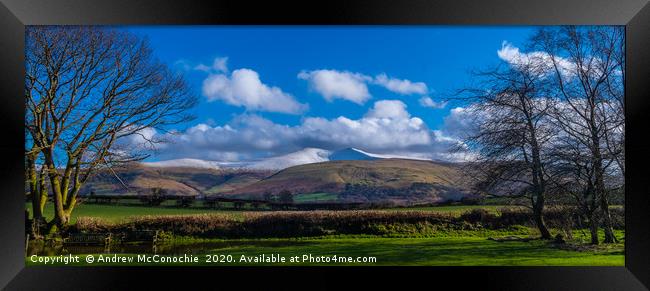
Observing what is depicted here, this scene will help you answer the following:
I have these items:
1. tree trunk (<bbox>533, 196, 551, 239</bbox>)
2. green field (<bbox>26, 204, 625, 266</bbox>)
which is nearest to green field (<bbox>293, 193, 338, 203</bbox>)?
green field (<bbox>26, 204, 625, 266</bbox>)

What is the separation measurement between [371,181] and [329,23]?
332 centimetres

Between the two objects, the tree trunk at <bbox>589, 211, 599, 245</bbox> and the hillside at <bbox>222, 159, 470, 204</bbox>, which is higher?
the hillside at <bbox>222, 159, 470, 204</bbox>

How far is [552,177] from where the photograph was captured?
24.3ft

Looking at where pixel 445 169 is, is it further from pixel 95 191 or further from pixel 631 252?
pixel 95 191

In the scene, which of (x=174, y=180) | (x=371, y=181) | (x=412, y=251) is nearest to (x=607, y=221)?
(x=412, y=251)

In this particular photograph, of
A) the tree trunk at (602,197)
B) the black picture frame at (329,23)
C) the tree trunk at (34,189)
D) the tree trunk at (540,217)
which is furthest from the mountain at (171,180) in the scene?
the tree trunk at (602,197)

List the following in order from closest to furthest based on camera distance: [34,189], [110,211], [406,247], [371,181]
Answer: [34,189]
[110,211]
[406,247]
[371,181]

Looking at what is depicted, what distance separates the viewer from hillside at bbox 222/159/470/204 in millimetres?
7758

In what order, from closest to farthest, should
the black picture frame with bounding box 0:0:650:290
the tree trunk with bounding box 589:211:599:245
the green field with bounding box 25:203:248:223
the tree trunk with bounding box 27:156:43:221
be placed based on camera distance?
the black picture frame with bounding box 0:0:650:290 → the tree trunk with bounding box 27:156:43:221 → the tree trunk with bounding box 589:211:599:245 → the green field with bounding box 25:203:248:223

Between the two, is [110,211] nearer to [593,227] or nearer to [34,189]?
[34,189]

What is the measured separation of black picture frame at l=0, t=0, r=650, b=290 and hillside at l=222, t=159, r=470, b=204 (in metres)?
1.63

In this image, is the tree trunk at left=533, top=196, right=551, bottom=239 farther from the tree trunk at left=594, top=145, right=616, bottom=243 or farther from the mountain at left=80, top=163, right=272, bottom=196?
the mountain at left=80, top=163, right=272, bottom=196

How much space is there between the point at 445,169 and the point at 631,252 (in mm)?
2736

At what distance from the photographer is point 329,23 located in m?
5.52
